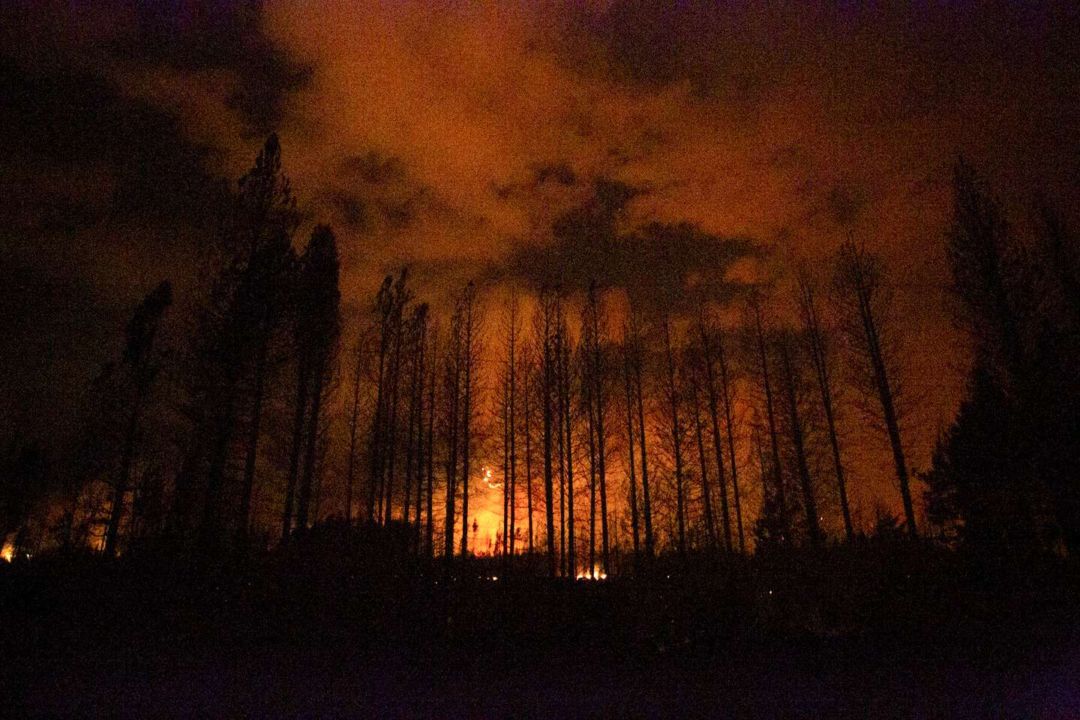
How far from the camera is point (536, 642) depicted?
9859mm

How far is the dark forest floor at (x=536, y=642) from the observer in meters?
6.37

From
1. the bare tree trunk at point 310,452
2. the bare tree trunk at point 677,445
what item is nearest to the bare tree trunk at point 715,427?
the bare tree trunk at point 677,445

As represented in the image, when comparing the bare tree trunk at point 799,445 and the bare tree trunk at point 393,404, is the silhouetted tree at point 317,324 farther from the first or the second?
the bare tree trunk at point 799,445

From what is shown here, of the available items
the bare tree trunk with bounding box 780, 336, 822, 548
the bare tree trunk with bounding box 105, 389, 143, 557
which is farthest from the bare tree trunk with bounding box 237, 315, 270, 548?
the bare tree trunk with bounding box 780, 336, 822, 548

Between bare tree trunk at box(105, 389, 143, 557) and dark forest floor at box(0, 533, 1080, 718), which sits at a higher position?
bare tree trunk at box(105, 389, 143, 557)

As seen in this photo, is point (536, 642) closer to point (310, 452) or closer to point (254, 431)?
point (254, 431)

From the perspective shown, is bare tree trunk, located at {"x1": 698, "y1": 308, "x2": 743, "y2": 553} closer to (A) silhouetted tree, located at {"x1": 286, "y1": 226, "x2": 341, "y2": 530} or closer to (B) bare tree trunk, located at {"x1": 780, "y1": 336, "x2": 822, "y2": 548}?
(B) bare tree trunk, located at {"x1": 780, "y1": 336, "x2": 822, "y2": 548}

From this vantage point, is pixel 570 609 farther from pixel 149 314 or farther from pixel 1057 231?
pixel 149 314

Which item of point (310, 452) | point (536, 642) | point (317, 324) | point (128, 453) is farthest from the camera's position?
point (128, 453)

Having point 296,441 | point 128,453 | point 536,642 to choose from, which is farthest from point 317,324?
point 536,642

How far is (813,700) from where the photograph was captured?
6.48 meters

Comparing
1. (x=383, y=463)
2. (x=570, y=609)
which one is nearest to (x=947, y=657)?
(x=570, y=609)

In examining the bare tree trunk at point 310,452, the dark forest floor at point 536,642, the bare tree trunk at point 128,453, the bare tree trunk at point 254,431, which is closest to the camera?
the dark forest floor at point 536,642

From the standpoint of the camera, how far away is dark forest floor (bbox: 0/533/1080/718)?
637 centimetres
